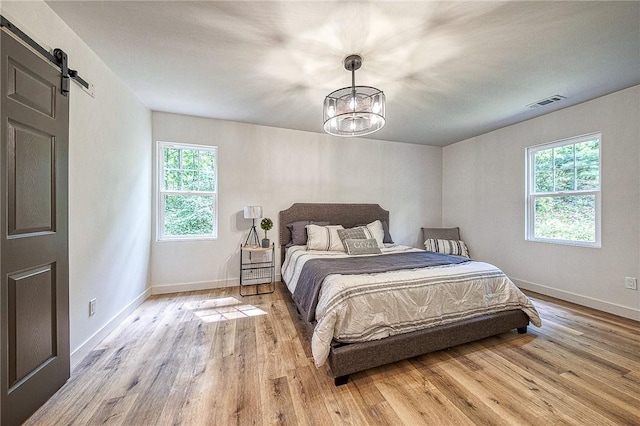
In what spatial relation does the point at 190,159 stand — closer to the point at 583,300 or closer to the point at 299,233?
the point at 299,233

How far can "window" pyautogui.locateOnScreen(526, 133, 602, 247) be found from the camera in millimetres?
2986

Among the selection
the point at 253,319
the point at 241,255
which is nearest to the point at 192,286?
the point at 241,255

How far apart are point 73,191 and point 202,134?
6.57 ft

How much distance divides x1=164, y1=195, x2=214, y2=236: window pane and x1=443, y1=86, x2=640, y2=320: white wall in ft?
14.7

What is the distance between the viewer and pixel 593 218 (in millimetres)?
2986

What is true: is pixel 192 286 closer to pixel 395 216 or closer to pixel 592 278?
pixel 395 216

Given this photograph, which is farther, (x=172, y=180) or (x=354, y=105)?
(x=172, y=180)

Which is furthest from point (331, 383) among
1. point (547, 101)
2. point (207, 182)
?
point (547, 101)

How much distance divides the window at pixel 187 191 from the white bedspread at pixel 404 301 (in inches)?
97.1

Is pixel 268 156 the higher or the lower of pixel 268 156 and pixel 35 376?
the higher

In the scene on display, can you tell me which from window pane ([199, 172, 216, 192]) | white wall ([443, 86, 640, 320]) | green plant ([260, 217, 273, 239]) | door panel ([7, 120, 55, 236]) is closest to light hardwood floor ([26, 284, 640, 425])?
white wall ([443, 86, 640, 320])

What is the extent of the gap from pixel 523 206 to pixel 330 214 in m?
2.91

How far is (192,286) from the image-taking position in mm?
3557

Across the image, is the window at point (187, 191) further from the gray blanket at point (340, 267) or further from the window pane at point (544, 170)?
the window pane at point (544, 170)
